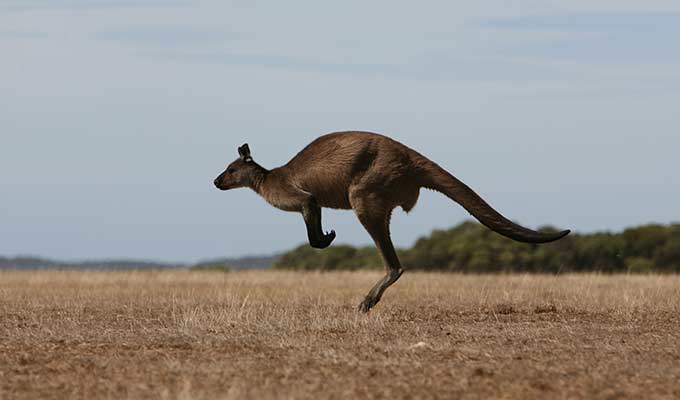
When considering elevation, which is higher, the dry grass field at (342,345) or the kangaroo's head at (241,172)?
the kangaroo's head at (241,172)

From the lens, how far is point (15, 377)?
895cm

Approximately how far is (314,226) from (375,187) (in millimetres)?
973

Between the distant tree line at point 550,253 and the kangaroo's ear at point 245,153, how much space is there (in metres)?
19.8

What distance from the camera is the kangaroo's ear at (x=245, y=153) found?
1553 cm

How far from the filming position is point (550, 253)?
3775cm

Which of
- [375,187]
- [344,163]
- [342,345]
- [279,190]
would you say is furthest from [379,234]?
[342,345]

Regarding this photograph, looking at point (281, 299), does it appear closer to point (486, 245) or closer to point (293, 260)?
point (486, 245)

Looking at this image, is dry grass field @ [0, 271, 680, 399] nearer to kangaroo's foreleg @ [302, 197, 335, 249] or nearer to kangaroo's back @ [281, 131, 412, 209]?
kangaroo's foreleg @ [302, 197, 335, 249]

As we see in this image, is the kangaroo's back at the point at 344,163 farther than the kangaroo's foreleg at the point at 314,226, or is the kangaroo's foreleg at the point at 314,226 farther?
the kangaroo's foreleg at the point at 314,226

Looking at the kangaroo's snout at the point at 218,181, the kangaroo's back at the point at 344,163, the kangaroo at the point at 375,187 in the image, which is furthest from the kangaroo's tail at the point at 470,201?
the kangaroo's snout at the point at 218,181

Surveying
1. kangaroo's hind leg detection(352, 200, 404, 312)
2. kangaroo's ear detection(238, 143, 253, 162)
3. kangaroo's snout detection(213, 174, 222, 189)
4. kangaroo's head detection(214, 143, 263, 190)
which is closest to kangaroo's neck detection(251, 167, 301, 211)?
kangaroo's head detection(214, 143, 263, 190)

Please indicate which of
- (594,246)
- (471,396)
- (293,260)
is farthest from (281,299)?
(293,260)

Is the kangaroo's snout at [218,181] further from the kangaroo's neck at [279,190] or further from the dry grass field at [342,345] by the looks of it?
the dry grass field at [342,345]

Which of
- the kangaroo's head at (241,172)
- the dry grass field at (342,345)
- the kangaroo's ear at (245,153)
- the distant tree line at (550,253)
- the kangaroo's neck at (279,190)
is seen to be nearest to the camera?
the dry grass field at (342,345)
